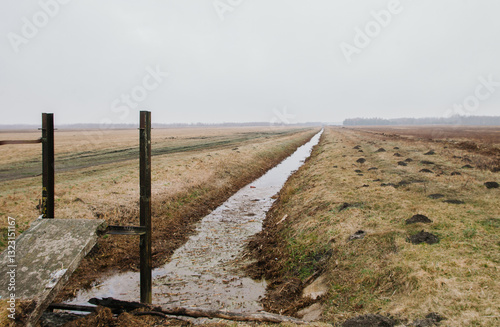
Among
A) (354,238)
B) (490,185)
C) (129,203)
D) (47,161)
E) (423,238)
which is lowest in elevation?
(129,203)

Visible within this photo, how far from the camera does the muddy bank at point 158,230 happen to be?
9.93 metres

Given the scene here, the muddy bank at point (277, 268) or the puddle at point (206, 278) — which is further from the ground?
the muddy bank at point (277, 268)

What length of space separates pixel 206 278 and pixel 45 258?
16.9 ft

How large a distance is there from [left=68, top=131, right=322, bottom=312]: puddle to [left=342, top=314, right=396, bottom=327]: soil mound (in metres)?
2.75

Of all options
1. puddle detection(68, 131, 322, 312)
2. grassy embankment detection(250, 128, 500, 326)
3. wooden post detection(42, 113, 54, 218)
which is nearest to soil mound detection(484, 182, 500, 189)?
grassy embankment detection(250, 128, 500, 326)

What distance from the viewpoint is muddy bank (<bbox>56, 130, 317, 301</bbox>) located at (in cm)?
993

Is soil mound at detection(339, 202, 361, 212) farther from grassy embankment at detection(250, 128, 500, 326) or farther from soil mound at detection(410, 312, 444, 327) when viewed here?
soil mound at detection(410, 312, 444, 327)

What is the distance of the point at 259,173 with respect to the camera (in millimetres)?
30328

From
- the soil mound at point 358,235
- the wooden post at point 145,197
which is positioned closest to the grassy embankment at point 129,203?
the wooden post at point 145,197

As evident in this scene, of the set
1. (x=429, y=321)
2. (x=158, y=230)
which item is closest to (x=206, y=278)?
(x=158, y=230)

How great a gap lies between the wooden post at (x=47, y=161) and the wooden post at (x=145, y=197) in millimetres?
1975

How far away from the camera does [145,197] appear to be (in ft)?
23.2

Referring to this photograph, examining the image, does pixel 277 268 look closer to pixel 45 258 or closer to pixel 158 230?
pixel 158 230

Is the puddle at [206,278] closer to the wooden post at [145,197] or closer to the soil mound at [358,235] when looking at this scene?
the wooden post at [145,197]
